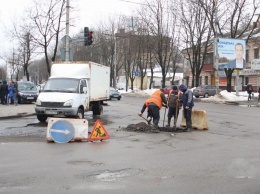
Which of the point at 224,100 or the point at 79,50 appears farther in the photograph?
the point at 79,50

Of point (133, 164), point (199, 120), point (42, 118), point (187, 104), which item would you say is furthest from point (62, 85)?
point (133, 164)

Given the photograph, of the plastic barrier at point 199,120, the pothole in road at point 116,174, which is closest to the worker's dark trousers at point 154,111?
the plastic barrier at point 199,120

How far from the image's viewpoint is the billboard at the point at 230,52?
35906 millimetres

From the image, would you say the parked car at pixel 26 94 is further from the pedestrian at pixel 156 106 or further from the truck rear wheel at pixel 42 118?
the pedestrian at pixel 156 106

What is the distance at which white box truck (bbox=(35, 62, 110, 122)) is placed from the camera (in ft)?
48.9

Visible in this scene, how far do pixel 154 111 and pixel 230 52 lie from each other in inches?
1011

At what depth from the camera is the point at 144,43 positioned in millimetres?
53031

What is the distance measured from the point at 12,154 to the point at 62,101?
6433 mm

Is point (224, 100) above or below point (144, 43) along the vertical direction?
below

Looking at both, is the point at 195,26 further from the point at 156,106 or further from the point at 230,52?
the point at 156,106

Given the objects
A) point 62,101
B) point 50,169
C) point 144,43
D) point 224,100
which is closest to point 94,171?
point 50,169

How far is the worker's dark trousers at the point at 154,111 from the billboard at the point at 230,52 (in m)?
23.9

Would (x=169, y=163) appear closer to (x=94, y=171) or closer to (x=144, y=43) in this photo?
(x=94, y=171)

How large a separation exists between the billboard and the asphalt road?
24980 mm
